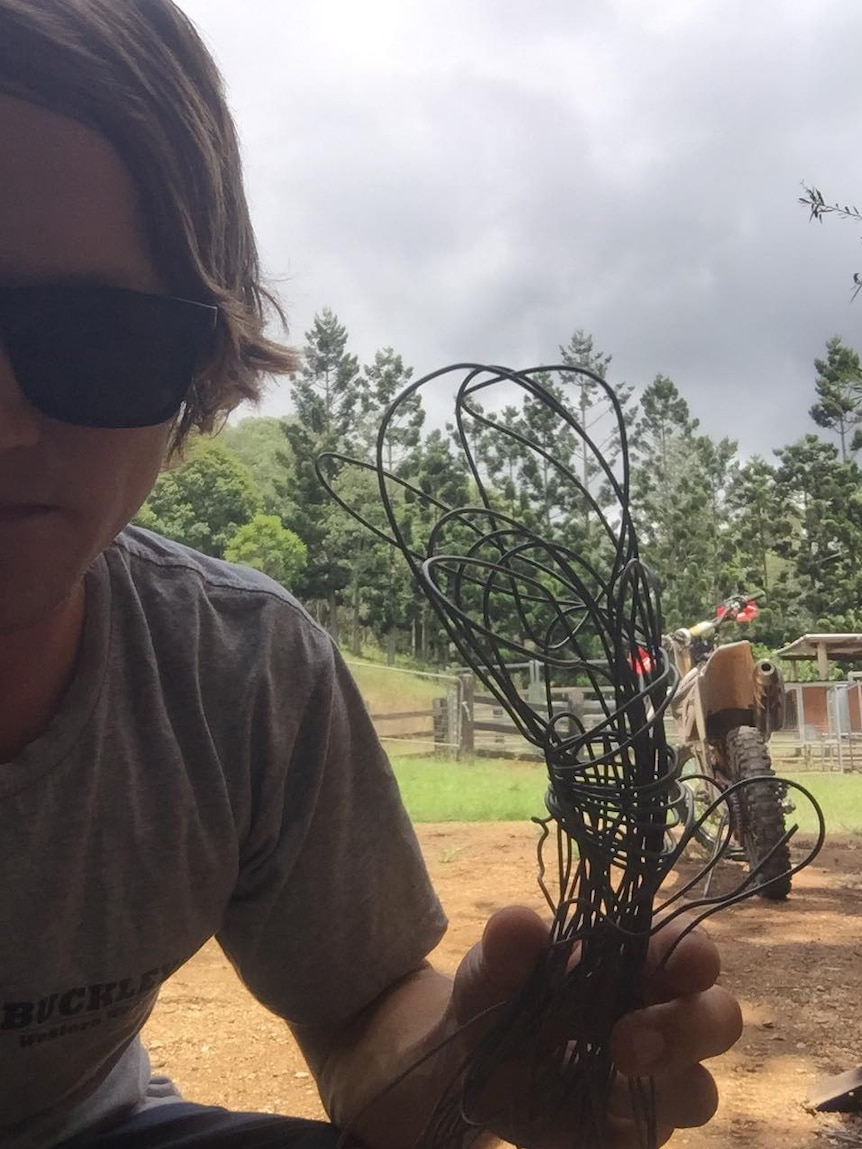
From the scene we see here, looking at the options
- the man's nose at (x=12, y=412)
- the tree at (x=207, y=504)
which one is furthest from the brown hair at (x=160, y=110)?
the tree at (x=207, y=504)

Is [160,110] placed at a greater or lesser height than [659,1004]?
greater

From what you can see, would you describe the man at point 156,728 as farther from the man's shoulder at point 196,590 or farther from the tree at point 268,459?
the tree at point 268,459

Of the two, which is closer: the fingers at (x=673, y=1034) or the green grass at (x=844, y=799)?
the fingers at (x=673, y=1034)

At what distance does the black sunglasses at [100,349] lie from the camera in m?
0.43

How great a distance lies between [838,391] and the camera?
136cm

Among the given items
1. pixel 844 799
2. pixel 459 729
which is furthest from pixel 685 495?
pixel 844 799

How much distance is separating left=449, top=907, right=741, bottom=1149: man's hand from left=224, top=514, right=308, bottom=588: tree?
94 cm

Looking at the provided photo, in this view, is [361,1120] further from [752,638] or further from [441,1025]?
[752,638]

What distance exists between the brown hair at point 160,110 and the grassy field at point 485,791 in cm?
138

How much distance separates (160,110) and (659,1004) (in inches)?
18.5

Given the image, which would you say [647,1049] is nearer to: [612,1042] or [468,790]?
[612,1042]

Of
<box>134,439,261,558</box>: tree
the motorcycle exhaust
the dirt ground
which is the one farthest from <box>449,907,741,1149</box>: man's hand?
the motorcycle exhaust

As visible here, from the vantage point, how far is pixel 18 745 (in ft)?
1.73

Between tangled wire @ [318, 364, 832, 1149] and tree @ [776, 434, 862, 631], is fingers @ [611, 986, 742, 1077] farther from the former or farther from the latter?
tree @ [776, 434, 862, 631]
